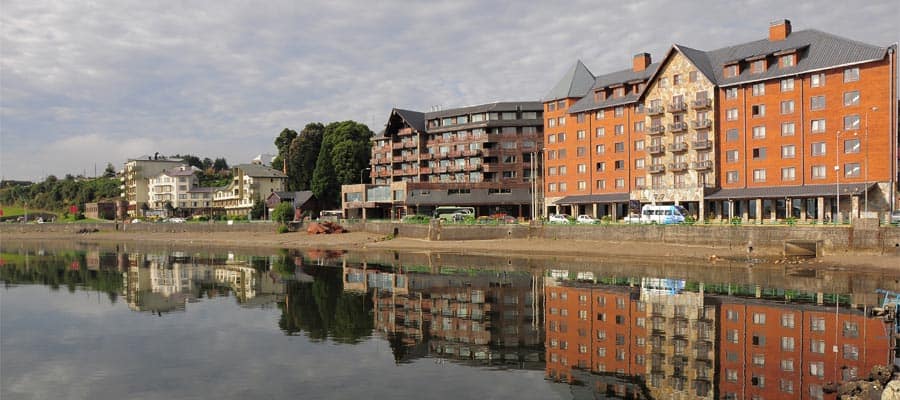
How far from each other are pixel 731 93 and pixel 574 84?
29879 millimetres

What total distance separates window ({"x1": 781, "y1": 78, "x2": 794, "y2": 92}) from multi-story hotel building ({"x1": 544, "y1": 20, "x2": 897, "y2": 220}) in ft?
0.57

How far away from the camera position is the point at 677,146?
92.6 metres

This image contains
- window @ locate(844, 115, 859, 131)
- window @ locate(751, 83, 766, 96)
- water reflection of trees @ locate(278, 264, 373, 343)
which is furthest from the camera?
window @ locate(751, 83, 766, 96)

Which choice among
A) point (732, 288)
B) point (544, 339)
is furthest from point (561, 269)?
point (544, 339)

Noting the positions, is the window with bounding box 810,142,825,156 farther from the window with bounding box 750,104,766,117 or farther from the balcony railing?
the balcony railing

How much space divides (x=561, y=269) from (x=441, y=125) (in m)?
74.7

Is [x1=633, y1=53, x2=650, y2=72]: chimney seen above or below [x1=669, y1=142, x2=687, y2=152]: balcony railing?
above

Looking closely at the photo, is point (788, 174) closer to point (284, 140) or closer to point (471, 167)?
point (471, 167)

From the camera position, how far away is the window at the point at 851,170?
75.1 metres

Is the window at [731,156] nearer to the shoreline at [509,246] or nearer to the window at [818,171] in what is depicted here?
the window at [818,171]

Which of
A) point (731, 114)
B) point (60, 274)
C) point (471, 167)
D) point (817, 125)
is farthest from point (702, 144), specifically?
point (60, 274)

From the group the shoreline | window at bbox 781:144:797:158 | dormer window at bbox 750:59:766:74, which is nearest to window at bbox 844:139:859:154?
window at bbox 781:144:797:158

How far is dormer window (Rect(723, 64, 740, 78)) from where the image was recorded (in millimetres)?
87106

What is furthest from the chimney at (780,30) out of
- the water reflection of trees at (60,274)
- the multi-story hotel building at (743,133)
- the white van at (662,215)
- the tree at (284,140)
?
the tree at (284,140)
